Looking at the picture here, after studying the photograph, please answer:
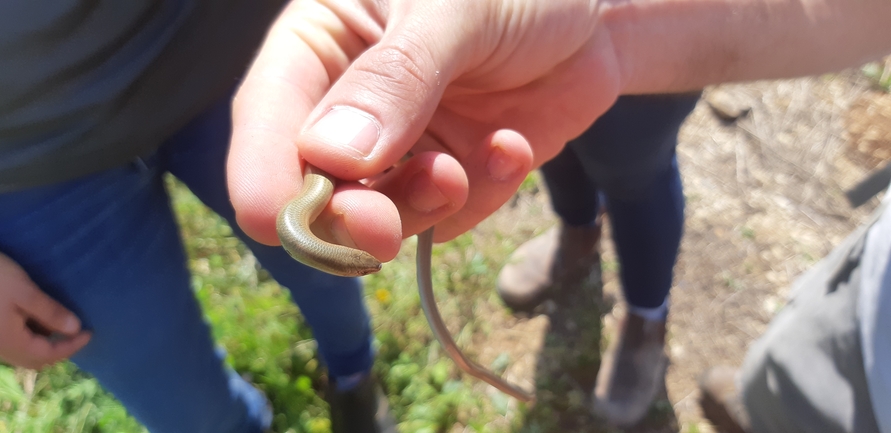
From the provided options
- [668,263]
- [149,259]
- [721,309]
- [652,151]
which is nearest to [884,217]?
[652,151]

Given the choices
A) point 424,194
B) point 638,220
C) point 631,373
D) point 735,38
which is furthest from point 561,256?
point 424,194

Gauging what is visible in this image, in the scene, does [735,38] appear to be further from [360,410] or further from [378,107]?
[360,410]

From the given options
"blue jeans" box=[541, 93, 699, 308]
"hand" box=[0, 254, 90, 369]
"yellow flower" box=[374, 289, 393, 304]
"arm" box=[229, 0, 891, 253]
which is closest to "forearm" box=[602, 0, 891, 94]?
"arm" box=[229, 0, 891, 253]

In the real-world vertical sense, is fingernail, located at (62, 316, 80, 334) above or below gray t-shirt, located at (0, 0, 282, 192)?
below

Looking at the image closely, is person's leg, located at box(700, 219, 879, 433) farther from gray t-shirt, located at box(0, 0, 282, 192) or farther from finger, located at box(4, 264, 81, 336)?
finger, located at box(4, 264, 81, 336)

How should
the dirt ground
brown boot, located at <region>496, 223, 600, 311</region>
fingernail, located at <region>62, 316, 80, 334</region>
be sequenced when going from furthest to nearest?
brown boot, located at <region>496, 223, 600, 311</region>, the dirt ground, fingernail, located at <region>62, 316, 80, 334</region>

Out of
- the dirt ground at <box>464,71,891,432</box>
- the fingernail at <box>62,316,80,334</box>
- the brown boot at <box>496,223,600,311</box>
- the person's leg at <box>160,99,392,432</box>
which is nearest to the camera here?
the fingernail at <box>62,316,80,334</box>
